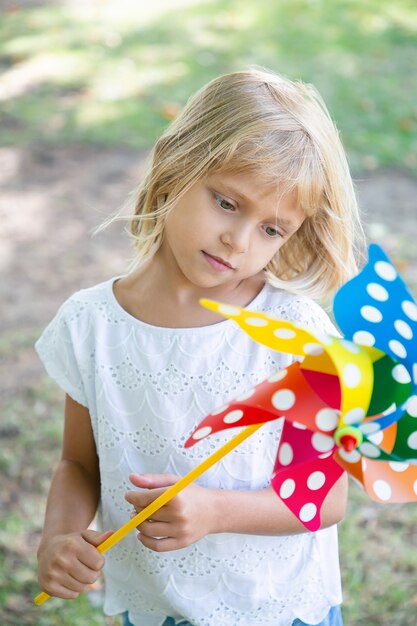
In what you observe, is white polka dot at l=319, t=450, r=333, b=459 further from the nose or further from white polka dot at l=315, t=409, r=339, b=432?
the nose

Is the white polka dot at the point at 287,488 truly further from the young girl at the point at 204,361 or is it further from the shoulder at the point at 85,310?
the shoulder at the point at 85,310

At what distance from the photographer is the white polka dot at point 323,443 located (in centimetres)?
95

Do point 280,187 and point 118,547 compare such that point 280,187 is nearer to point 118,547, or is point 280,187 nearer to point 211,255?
point 211,255

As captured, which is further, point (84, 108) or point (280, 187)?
point (84, 108)

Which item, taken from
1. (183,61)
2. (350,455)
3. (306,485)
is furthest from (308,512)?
(183,61)

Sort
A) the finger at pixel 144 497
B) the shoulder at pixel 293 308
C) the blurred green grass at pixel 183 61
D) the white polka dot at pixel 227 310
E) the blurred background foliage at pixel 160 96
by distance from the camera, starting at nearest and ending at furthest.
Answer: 1. the white polka dot at pixel 227 310
2. the finger at pixel 144 497
3. the shoulder at pixel 293 308
4. the blurred background foliage at pixel 160 96
5. the blurred green grass at pixel 183 61

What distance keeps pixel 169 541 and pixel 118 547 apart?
0.23 m

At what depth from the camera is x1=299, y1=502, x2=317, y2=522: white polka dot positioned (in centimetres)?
103

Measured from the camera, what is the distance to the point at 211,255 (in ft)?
3.82

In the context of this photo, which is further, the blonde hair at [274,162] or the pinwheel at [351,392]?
the blonde hair at [274,162]

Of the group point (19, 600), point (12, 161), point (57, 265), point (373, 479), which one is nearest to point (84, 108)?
point (12, 161)

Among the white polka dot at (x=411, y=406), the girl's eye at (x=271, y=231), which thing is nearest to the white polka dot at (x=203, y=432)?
the white polka dot at (x=411, y=406)

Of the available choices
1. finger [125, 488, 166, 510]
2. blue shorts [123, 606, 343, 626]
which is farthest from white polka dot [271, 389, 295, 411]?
blue shorts [123, 606, 343, 626]

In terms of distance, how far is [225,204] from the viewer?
1.16 metres
